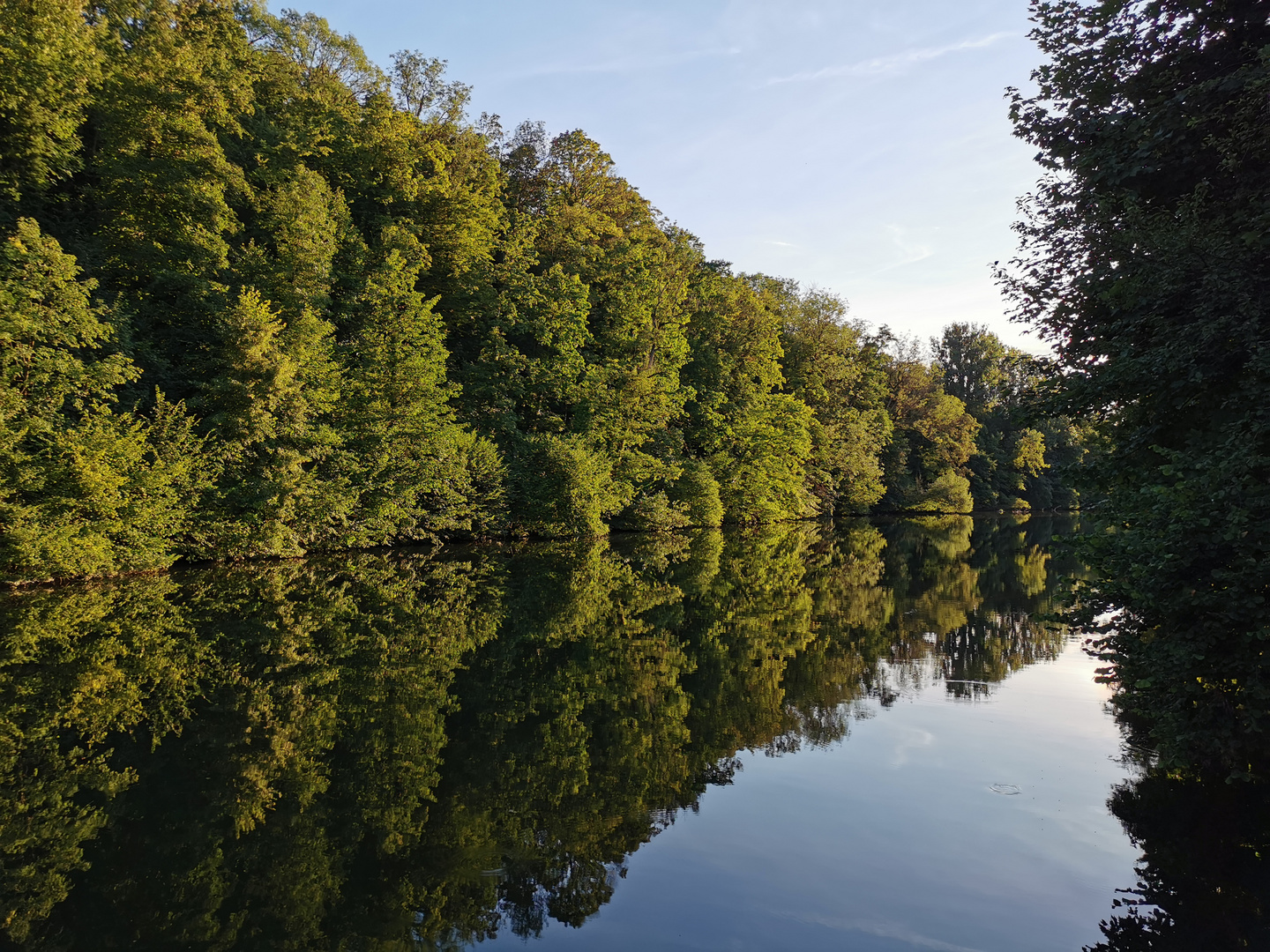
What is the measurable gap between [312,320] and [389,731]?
703 inches

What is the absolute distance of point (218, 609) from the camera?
1424 centimetres

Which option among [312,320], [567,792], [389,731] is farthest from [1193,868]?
[312,320]

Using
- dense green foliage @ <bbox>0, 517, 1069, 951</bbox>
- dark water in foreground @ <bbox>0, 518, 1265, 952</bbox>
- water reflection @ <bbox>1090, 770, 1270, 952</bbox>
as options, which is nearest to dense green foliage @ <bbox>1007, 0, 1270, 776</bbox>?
water reflection @ <bbox>1090, 770, 1270, 952</bbox>

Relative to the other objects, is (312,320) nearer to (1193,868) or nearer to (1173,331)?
(1173,331)

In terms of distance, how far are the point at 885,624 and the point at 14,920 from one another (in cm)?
1305

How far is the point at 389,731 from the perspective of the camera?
7.87 m

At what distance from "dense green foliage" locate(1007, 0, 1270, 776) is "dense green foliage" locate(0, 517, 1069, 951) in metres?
3.44

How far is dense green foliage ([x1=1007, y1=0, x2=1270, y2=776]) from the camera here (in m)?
6.16

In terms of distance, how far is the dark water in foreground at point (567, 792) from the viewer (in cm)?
473

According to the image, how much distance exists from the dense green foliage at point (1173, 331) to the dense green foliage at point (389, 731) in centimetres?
344

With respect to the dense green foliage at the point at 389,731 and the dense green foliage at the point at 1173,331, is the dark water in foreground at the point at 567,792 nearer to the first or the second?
the dense green foliage at the point at 389,731

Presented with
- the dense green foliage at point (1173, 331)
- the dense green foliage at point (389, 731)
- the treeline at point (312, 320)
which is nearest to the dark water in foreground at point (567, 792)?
the dense green foliage at point (389, 731)

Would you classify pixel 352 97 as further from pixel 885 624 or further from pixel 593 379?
pixel 885 624

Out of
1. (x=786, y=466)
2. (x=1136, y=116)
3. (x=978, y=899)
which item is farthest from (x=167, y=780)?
(x=786, y=466)
